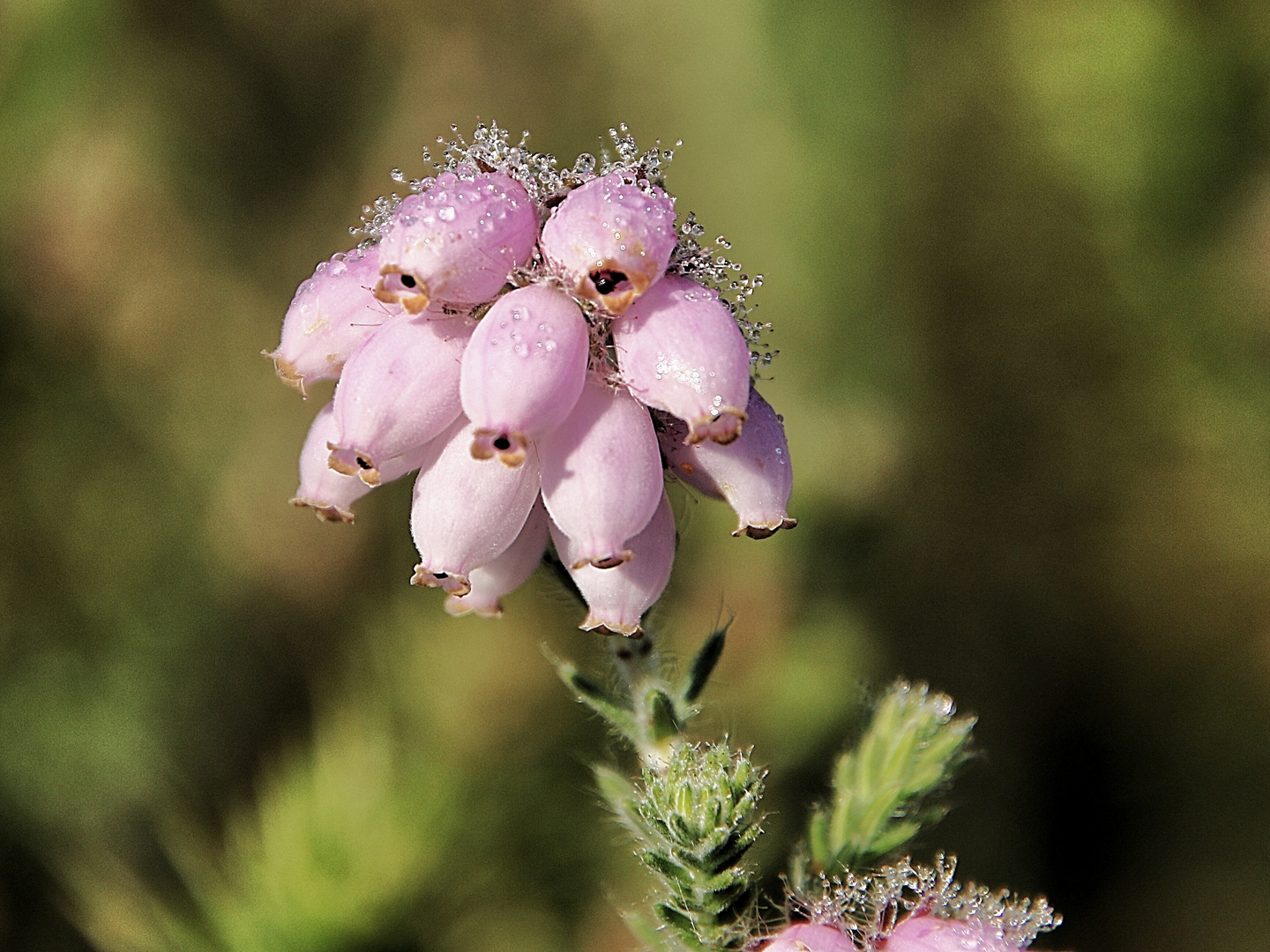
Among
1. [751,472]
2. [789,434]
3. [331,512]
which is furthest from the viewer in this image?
[789,434]

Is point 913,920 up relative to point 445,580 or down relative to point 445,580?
down

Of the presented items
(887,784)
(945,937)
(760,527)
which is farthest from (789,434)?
(945,937)

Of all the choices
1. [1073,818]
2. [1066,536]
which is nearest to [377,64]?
[1066,536]

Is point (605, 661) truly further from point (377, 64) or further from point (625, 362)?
point (377, 64)

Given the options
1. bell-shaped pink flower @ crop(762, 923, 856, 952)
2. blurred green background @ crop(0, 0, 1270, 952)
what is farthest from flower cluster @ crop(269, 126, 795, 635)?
blurred green background @ crop(0, 0, 1270, 952)

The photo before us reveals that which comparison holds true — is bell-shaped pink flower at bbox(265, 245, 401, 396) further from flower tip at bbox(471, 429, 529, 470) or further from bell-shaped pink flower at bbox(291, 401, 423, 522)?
flower tip at bbox(471, 429, 529, 470)

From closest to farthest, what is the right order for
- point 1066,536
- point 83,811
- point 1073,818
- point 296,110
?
1. point 83,811
2. point 1073,818
3. point 1066,536
4. point 296,110

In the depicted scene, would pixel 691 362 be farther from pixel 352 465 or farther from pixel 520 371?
pixel 352 465
